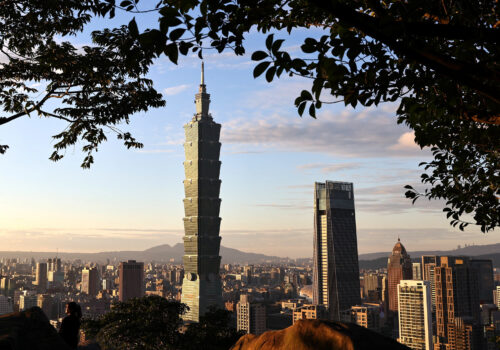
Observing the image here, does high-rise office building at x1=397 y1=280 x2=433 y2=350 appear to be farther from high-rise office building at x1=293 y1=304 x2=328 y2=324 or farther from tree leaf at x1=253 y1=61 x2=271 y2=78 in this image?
tree leaf at x1=253 y1=61 x2=271 y2=78

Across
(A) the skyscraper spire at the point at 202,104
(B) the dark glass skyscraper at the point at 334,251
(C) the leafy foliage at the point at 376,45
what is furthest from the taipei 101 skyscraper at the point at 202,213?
(C) the leafy foliage at the point at 376,45

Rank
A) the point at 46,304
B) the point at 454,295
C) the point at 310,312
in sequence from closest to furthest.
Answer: the point at 310,312 < the point at 454,295 < the point at 46,304

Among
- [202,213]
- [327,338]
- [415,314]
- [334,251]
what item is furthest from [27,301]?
[327,338]

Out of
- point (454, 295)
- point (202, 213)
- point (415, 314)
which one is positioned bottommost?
point (415, 314)

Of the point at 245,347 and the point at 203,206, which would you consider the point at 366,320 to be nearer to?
the point at 203,206

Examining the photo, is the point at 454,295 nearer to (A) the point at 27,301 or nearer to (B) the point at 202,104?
(B) the point at 202,104

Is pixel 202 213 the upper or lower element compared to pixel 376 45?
upper

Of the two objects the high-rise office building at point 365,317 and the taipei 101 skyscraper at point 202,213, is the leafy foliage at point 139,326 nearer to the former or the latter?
the high-rise office building at point 365,317
